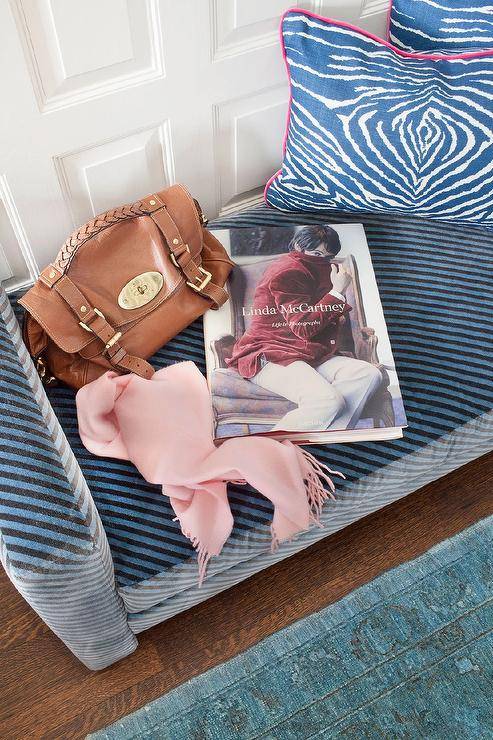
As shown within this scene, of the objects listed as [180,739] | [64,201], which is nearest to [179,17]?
[64,201]

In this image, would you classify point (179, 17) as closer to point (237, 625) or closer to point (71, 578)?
point (71, 578)

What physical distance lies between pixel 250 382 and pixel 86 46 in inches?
20.1

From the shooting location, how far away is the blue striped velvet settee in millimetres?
754

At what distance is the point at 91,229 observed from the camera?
0.91 m

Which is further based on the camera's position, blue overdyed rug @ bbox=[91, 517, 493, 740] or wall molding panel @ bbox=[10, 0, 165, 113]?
blue overdyed rug @ bbox=[91, 517, 493, 740]

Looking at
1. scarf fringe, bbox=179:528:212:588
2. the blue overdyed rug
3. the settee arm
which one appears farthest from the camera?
the blue overdyed rug

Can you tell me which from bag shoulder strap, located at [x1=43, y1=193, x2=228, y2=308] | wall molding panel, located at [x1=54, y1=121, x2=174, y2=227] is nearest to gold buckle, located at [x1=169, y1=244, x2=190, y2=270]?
bag shoulder strap, located at [x1=43, y1=193, x2=228, y2=308]

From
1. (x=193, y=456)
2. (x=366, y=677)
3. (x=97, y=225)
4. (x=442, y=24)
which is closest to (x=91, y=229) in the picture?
(x=97, y=225)

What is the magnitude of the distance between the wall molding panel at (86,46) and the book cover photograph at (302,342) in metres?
0.28

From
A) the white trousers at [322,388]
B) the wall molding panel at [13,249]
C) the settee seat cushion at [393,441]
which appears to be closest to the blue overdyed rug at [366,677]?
the settee seat cushion at [393,441]

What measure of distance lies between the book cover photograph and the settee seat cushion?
1.2 inches

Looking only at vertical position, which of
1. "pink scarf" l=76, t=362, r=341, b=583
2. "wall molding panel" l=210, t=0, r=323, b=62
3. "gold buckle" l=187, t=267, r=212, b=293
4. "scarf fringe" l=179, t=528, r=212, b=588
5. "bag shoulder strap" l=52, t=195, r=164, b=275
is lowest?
"scarf fringe" l=179, t=528, r=212, b=588

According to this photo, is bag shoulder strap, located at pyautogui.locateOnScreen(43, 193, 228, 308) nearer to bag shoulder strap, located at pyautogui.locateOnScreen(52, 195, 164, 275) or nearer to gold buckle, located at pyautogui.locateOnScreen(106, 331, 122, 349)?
bag shoulder strap, located at pyautogui.locateOnScreen(52, 195, 164, 275)

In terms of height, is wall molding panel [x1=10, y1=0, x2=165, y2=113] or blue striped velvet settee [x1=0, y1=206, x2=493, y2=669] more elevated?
wall molding panel [x1=10, y1=0, x2=165, y2=113]
